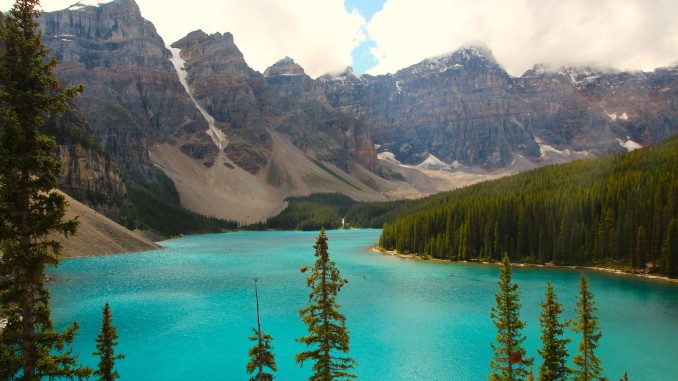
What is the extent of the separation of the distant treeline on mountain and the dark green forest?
14 cm

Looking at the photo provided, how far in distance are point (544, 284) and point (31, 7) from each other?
61384 mm

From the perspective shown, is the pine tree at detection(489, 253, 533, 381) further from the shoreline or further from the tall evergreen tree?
the shoreline

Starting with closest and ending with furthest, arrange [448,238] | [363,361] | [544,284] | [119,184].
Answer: [363,361]
[544,284]
[448,238]
[119,184]

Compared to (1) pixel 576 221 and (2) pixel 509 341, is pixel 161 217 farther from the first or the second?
(2) pixel 509 341

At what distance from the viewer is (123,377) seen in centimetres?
2859

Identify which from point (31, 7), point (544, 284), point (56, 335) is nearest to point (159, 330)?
point (56, 335)

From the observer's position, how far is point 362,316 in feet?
143

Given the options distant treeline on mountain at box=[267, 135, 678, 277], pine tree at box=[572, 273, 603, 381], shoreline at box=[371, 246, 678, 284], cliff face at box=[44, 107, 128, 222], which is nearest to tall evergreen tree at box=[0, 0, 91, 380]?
pine tree at box=[572, 273, 603, 381]

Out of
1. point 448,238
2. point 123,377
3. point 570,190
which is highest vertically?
point 570,190

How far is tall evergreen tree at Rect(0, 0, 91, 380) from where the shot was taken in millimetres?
12195

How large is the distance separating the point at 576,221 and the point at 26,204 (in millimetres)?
83279

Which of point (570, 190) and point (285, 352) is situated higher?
point (570, 190)

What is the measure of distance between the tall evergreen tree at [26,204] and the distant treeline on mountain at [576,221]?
72.1m

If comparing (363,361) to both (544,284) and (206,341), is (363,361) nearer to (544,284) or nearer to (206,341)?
(206,341)
